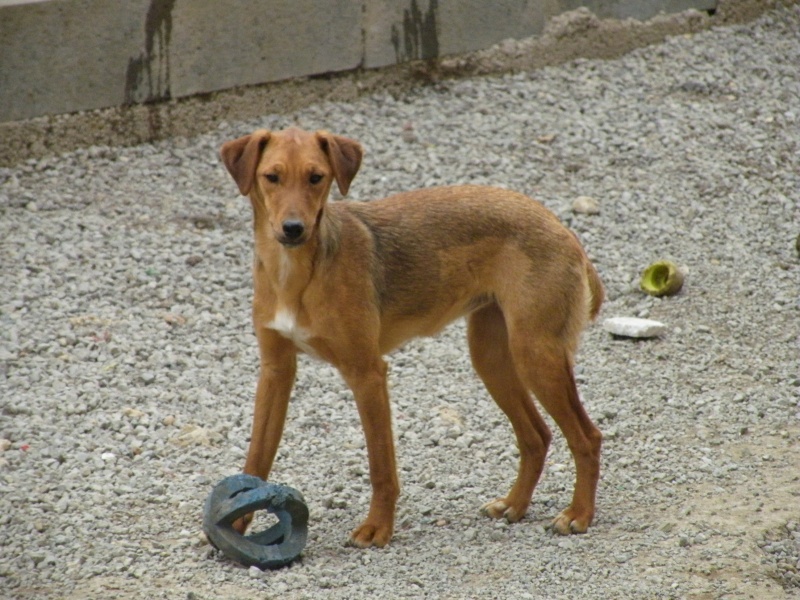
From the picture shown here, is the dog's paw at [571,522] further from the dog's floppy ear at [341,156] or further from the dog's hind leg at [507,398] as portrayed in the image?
the dog's floppy ear at [341,156]

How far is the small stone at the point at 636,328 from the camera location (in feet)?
24.7

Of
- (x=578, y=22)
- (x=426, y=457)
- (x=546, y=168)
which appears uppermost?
(x=578, y=22)

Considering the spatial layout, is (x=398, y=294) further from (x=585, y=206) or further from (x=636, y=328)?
(x=585, y=206)

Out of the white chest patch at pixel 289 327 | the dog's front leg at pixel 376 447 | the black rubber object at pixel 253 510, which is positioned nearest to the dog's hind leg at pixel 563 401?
the dog's front leg at pixel 376 447

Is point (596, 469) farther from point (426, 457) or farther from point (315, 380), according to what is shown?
point (315, 380)

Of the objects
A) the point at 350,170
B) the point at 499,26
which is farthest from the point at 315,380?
the point at 499,26

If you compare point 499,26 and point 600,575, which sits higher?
point 499,26

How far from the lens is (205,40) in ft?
30.0

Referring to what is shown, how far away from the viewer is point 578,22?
34.4 feet

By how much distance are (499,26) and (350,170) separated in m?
5.42

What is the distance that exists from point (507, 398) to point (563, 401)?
0.43 m

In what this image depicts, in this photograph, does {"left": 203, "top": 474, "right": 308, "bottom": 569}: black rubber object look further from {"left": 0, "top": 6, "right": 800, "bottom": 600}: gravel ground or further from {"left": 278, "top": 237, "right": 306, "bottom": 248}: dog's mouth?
{"left": 278, "top": 237, "right": 306, "bottom": 248}: dog's mouth

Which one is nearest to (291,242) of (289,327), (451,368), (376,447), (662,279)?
(289,327)

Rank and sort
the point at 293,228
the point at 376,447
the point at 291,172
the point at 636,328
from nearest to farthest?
1. the point at 293,228
2. the point at 291,172
3. the point at 376,447
4. the point at 636,328
